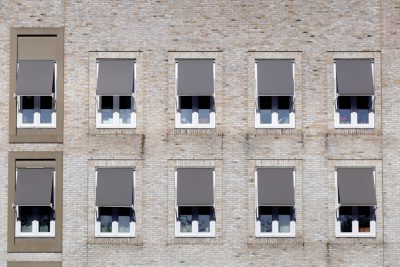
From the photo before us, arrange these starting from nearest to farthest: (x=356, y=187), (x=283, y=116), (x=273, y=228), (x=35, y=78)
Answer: (x=356, y=187) → (x=35, y=78) → (x=273, y=228) → (x=283, y=116)

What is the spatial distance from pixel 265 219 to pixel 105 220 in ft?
16.1

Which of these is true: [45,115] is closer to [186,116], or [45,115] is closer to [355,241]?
[186,116]

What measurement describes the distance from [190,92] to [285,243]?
5.42m

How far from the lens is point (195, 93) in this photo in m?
22.6

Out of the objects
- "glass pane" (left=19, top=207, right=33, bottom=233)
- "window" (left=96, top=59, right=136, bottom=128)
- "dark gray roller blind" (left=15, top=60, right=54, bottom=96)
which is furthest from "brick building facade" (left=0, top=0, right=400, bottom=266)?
"dark gray roller blind" (left=15, top=60, right=54, bottom=96)

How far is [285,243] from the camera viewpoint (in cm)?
2284

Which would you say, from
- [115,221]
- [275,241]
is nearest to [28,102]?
[115,221]

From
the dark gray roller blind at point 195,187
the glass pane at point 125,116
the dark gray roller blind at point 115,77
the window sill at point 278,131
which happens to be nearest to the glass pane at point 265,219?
the dark gray roller blind at point 195,187

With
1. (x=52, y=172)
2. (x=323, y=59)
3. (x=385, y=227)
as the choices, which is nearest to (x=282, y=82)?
(x=323, y=59)

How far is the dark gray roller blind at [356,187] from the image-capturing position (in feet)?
73.0

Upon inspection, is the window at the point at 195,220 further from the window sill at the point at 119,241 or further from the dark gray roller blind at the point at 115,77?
the dark gray roller blind at the point at 115,77

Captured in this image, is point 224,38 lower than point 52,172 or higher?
higher

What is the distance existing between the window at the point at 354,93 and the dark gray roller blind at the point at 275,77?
1485 mm

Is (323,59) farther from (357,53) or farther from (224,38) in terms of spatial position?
(224,38)
